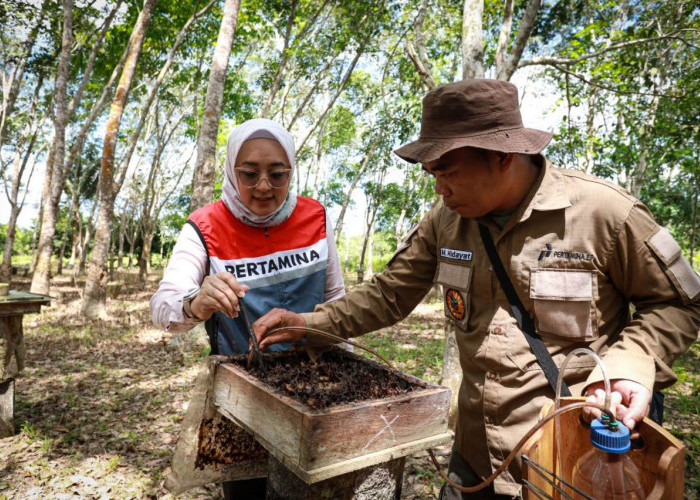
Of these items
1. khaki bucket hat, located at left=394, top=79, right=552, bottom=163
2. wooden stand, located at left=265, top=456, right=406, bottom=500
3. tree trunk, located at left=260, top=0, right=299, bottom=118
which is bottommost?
wooden stand, located at left=265, top=456, right=406, bottom=500

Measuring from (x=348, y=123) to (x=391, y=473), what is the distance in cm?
2468

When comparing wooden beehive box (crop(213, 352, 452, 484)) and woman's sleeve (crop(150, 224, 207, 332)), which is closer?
wooden beehive box (crop(213, 352, 452, 484))

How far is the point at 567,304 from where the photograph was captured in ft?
5.75

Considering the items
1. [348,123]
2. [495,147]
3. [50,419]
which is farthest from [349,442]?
[348,123]

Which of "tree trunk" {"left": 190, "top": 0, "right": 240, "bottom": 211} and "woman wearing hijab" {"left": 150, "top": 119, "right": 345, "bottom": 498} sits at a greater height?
"tree trunk" {"left": 190, "top": 0, "right": 240, "bottom": 211}

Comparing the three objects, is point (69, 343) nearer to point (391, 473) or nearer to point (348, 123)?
point (391, 473)

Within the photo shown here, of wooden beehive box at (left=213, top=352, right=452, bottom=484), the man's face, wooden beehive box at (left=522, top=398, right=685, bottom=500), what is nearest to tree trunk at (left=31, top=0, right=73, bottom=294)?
wooden beehive box at (left=213, top=352, right=452, bottom=484)

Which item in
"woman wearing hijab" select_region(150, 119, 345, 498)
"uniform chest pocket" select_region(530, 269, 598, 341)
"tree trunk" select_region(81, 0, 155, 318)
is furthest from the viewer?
"tree trunk" select_region(81, 0, 155, 318)

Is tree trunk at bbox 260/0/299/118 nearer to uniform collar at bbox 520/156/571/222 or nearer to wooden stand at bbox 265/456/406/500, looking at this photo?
uniform collar at bbox 520/156/571/222

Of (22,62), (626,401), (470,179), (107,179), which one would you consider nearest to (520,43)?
(470,179)

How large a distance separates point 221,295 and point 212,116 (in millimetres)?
6100

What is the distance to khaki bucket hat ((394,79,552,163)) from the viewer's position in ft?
5.70

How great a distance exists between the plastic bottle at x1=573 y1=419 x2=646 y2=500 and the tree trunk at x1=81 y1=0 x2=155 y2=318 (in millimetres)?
10411

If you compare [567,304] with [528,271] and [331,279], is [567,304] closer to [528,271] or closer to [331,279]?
[528,271]
